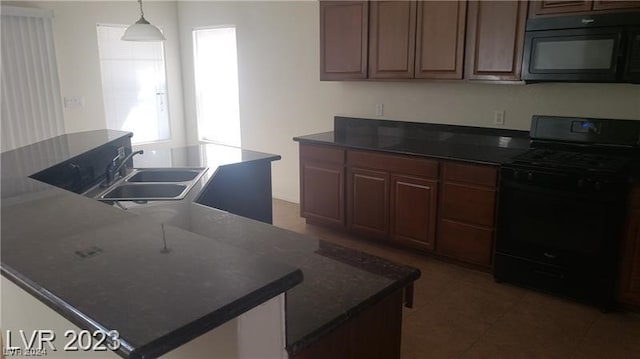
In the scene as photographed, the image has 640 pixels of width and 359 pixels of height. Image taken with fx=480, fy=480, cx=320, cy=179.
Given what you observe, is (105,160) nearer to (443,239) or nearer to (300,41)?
(443,239)

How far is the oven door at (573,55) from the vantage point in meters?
2.91

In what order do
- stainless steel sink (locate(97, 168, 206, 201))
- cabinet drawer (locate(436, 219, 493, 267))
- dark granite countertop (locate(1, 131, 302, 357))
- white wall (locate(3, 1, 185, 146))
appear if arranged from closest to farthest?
dark granite countertop (locate(1, 131, 302, 357)) → stainless steel sink (locate(97, 168, 206, 201)) → cabinet drawer (locate(436, 219, 493, 267)) → white wall (locate(3, 1, 185, 146))

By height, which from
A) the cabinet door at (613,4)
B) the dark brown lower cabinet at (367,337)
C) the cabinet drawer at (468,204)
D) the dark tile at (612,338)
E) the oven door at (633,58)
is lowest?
the dark tile at (612,338)

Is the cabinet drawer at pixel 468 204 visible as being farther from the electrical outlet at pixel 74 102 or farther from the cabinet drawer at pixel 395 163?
the electrical outlet at pixel 74 102

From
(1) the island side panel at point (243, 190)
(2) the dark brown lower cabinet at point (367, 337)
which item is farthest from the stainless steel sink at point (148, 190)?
(2) the dark brown lower cabinet at point (367, 337)

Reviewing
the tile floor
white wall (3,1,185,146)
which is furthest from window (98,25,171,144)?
the tile floor

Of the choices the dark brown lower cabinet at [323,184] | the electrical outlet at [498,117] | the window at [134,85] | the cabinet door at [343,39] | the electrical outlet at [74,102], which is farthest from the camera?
the window at [134,85]

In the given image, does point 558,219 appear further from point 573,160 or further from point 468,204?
point 468,204

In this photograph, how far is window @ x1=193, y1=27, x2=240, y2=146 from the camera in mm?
5836

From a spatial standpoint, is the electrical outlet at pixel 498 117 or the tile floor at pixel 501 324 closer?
the tile floor at pixel 501 324

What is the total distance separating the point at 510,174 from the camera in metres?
3.19

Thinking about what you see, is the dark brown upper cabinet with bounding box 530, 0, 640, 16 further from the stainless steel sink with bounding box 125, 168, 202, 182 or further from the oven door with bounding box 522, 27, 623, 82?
the stainless steel sink with bounding box 125, 168, 202, 182

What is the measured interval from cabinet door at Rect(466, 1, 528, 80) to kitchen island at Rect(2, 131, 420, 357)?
2.37m

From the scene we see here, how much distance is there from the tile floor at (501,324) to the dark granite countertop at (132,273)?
6.00ft
